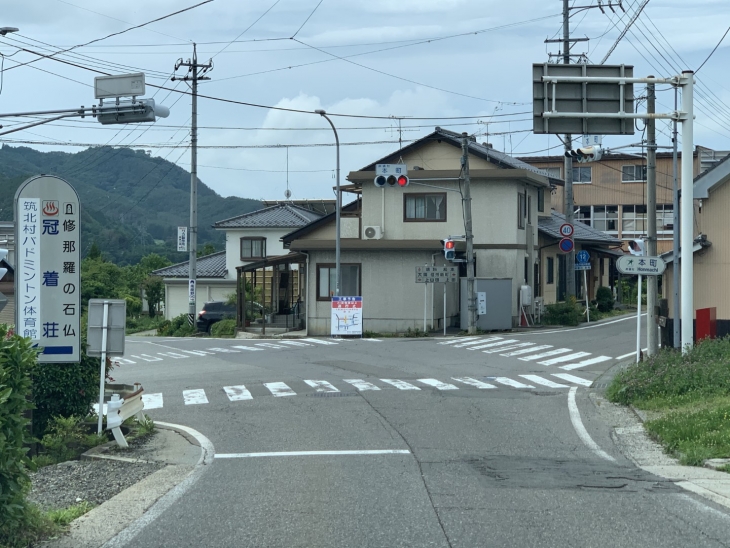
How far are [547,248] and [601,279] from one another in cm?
1212

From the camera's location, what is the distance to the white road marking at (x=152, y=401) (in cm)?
1587

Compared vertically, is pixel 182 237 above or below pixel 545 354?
above

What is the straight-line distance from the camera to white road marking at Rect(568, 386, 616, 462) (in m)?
11.1

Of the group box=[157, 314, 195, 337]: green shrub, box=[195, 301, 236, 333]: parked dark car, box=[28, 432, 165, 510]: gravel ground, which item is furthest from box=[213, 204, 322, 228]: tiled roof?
box=[28, 432, 165, 510]: gravel ground

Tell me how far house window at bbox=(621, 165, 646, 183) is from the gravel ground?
55.2 metres

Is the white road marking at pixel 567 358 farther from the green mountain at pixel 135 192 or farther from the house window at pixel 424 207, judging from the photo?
the green mountain at pixel 135 192

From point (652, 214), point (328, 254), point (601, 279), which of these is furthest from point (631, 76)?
point (601, 279)

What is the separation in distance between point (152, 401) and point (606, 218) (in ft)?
171

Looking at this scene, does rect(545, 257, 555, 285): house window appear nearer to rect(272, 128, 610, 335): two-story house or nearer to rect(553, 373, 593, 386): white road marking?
rect(272, 128, 610, 335): two-story house

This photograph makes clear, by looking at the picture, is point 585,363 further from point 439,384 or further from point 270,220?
point 270,220

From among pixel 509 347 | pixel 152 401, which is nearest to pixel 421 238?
pixel 509 347

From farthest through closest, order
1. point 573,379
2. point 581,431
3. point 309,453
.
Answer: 1. point 573,379
2. point 581,431
3. point 309,453

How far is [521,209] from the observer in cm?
3606

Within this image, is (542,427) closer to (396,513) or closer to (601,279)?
(396,513)
